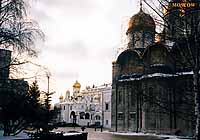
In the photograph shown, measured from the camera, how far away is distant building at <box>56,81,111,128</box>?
7975 centimetres

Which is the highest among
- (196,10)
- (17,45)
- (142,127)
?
(196,10)

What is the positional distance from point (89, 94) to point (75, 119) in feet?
27.9

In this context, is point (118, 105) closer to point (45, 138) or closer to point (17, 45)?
point (45, 138)

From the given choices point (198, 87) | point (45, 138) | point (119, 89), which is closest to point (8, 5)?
point (45, 138)

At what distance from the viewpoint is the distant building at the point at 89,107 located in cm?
7975

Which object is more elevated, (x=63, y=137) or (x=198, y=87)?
(x=198, y=87)

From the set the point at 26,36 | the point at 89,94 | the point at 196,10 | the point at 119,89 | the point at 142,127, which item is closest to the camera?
the point at 196,10

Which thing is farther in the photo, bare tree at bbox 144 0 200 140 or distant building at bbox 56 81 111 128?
distant building at bbox 56 81 111 128

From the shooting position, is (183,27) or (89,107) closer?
(183,27)

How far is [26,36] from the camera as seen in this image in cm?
1351

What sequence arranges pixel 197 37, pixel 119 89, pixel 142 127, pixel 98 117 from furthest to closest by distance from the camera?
pixel 98 117, pixel 119 89, pixel 142 127, pixel 197 37

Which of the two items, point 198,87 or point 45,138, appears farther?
point 45,138

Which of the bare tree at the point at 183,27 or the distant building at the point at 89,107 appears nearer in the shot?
the bare tree at the point at 183,27

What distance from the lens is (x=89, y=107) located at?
281 ft
